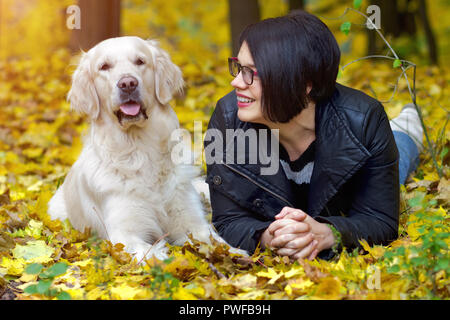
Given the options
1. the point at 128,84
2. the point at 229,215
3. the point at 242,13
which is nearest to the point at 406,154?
the point at 229,215

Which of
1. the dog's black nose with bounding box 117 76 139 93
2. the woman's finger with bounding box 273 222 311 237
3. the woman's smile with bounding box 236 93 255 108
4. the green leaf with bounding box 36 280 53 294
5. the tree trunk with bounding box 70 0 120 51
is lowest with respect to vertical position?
the green leaf with bounding box 36 280 53 294

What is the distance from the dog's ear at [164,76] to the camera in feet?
11.1

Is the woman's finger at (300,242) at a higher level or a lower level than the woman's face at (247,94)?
lower

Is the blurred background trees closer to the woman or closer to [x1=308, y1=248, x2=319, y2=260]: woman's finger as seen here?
the woman

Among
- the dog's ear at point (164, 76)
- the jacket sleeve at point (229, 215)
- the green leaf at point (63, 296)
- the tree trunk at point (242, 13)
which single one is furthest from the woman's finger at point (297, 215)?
the tree trunk at point (242, 13)

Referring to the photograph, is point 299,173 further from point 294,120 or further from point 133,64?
point 133,64

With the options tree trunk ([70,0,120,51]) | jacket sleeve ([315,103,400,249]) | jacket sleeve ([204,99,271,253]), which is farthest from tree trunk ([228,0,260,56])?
jacket sleeve ([315,103,400,249])

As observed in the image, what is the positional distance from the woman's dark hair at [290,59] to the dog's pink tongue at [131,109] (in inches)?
31.9

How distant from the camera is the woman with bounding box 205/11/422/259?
2705 millimetres

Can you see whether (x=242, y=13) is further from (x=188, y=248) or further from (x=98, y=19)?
(x=188, y=248)

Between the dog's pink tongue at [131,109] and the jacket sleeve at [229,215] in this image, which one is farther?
the dog's pink tongue at [131,109]

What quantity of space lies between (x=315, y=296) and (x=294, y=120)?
1.09m

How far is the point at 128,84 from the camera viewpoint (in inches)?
122

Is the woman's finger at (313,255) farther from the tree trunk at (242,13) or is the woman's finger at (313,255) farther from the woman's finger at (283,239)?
the tree trunk at (242,13)
